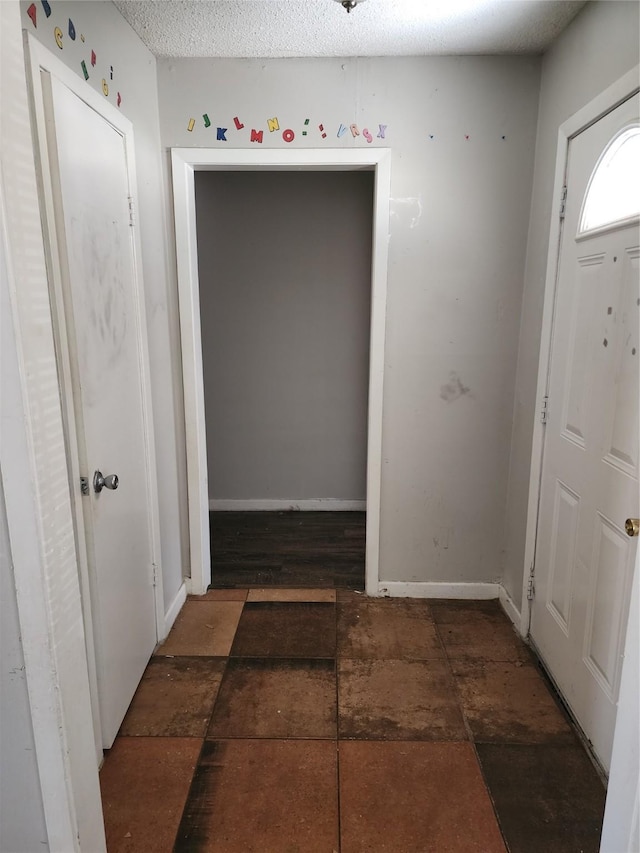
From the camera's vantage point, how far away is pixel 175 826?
1531 mm

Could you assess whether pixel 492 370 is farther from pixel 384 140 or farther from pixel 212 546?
pixel 212 546

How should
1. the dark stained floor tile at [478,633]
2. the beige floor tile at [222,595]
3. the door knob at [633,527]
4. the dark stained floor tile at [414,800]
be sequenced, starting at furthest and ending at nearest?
the beige floor tile at [222,595]
the dark stained floor tile at [478,633]
the dark stained floor tile at [414,800]
the door knob at [633,527]

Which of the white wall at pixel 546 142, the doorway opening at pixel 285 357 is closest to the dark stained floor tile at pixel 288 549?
the doorway opening at pixel 285 357

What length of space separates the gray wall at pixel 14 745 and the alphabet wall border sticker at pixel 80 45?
4.18 feet

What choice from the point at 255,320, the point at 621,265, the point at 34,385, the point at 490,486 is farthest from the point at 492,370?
the point at 34,385

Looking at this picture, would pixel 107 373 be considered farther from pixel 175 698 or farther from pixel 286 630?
pixel 286 630

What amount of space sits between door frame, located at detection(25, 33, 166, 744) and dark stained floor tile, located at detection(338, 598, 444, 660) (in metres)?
1.10

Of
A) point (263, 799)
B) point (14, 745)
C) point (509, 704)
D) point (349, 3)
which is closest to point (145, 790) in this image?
point (263, 799)

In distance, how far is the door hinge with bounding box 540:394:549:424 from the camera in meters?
2.19

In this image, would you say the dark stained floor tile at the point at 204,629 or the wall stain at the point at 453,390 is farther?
the wall stain at the point at 453,390

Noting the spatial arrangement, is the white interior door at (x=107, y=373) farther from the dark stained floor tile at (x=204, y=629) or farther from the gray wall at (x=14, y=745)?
the gray wall at (x=14, y=745)

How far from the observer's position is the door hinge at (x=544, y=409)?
7.17ft

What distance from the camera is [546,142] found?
220 centimetres

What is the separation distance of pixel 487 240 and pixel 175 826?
8.19 ft
